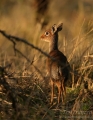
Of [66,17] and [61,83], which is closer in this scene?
[61,83]

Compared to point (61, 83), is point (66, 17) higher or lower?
higher

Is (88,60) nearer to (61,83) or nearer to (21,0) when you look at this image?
(61,83)

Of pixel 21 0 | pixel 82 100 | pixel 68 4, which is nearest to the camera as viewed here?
pixel 82 100

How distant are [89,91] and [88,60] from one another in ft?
3.42

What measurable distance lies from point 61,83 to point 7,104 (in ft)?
3.17

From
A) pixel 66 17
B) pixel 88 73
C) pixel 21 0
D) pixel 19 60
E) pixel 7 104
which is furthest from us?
pixel 66 17

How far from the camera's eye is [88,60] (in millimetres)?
7375

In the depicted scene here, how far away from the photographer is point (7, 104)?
589 centimetres

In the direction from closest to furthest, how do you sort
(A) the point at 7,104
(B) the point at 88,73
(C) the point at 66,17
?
(A) the point at 7,104 < (B) the point at 88,73 < (C) the point at 66,17

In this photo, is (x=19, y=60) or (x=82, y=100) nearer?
(x=82, y=100)

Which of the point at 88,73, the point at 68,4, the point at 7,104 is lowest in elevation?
the point at 7,104

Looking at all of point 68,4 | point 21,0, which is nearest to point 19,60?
point 21,0

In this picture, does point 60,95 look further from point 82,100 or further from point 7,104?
point 7,104

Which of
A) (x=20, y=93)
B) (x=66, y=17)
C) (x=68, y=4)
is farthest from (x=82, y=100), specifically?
(x=68, y=4)
